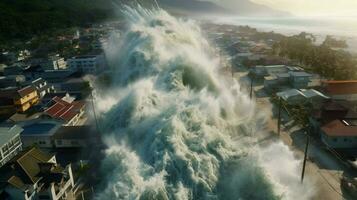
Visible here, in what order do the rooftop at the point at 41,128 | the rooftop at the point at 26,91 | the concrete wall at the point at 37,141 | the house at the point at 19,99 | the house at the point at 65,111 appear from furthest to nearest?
1. the rooftop at the point at 26,91
2. the house at the point at 19,99
3. the house at the point at 65,111
4. the rooftop at the point at 41,128
5. the concrete wall at the point at 37,141

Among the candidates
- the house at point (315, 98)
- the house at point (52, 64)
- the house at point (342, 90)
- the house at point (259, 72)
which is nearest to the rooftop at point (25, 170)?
the house at point (315, 98)

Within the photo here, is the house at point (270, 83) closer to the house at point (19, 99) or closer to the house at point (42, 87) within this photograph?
the house at point (42, 87)

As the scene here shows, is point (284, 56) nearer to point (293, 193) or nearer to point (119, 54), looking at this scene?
point (119, 54)

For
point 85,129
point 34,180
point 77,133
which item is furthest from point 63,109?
point 34,180

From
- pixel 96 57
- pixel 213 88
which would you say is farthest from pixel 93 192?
pixel 96 57

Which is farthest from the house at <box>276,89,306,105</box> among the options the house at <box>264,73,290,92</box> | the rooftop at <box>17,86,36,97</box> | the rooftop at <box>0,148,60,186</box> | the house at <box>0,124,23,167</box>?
the rooftop at <box>17,86,36,97</box>

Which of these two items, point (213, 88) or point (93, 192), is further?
point (213, 88)

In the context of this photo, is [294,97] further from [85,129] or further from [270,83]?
[85,129]
